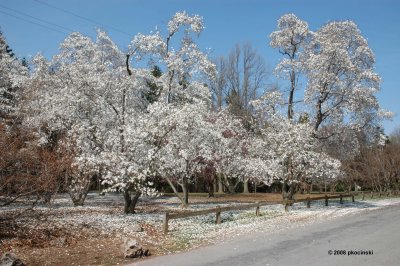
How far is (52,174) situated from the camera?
15016 millimetres

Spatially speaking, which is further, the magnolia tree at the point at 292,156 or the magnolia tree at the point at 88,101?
the magnolia tree at the point at 292,156

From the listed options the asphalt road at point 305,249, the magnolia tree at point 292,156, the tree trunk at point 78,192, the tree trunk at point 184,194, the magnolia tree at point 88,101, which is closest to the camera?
the asphalt road at point 305,249

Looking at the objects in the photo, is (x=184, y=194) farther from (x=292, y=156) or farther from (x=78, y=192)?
(x=292, y=156)

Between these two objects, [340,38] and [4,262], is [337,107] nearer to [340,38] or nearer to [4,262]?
[340,38]

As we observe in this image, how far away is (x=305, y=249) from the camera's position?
12.5 metres

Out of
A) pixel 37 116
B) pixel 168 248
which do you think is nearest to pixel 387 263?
pixel 168 248

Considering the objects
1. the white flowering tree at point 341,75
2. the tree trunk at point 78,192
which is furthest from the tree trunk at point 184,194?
the white flowering tree at point 341,75

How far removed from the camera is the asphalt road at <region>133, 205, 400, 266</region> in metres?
10.7

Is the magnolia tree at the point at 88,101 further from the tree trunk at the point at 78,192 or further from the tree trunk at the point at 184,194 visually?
the tree trunk at the point at 184,194

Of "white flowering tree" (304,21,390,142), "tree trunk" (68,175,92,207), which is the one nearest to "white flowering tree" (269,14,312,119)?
"white flowering tree" (304,21,390,142)

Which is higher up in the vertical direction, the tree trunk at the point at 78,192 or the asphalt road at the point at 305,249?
the tree trunk at the point at 78,192

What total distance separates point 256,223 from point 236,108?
3188cm

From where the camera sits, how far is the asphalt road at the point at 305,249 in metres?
10.7

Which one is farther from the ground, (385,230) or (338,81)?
(338,81)
